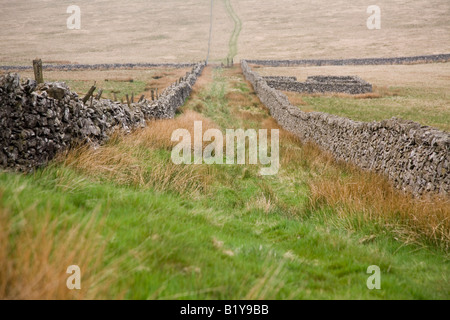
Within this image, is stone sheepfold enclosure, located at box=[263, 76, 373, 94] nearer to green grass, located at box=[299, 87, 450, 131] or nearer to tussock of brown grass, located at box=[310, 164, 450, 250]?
green grass, located at box=[299, 87, 450, 131]

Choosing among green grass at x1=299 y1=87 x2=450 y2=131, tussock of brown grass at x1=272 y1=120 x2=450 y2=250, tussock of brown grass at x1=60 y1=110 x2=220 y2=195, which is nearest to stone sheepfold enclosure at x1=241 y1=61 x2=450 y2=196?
Result: tussock of brown grass at x1=272 y1=120 x2=450 y2=250

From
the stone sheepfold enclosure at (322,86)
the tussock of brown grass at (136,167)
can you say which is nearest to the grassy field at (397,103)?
the stone sheepfold enclosure at (322,86)

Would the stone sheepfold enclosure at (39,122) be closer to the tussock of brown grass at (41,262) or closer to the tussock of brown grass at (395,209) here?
the tussock of brown grass at (41,262)

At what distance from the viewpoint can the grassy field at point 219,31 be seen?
77.1 m

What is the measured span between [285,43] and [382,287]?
94.6 metres

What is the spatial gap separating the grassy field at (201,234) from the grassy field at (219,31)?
6501 cm

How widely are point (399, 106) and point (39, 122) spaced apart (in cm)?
2317

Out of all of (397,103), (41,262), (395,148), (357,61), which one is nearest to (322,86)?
(397,103)

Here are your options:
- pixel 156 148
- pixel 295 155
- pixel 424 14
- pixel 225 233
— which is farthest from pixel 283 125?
pixel 424 14

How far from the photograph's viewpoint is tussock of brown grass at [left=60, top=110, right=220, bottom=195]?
19.8 feet

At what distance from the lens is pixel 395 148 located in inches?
316

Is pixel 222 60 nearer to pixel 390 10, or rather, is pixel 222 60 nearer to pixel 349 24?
pixel 349 24

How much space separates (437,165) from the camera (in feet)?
20.7

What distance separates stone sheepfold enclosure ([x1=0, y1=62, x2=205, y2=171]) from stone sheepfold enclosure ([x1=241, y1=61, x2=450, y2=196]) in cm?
677
